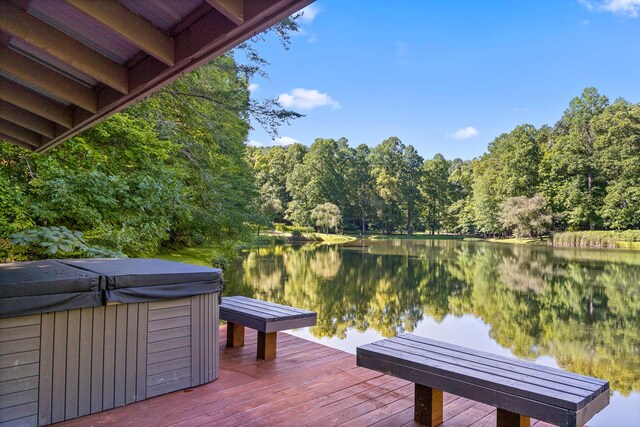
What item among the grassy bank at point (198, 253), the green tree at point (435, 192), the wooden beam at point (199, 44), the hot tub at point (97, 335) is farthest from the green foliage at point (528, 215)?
the wooden beam at point (199, 44)

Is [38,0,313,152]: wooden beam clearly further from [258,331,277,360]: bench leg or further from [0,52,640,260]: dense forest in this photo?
[0,52,640,260]: dense forest

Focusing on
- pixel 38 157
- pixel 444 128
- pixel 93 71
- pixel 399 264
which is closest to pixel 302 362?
pixel 93 71

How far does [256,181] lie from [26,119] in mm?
25278

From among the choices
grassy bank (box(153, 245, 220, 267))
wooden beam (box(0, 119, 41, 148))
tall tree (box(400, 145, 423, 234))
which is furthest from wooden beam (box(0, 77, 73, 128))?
tall tree (box(400, 145, 423, 234))

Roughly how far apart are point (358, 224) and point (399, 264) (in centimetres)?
2498

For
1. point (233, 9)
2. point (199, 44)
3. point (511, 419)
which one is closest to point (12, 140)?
point (199, 44)

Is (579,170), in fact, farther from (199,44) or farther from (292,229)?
(199,44)

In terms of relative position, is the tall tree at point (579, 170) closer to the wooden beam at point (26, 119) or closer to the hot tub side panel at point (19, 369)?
the wooden beam at point (26, 119)

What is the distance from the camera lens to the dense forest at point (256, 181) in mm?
4703

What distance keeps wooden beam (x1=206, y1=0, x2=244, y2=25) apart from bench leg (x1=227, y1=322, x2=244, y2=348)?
287 cm

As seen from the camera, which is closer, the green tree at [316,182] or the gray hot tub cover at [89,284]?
the gray hot tub cover at [89,284]

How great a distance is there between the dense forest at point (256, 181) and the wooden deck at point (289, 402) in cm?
224

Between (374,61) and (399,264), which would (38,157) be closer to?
(399,264)

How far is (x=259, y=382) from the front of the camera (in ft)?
9.25
